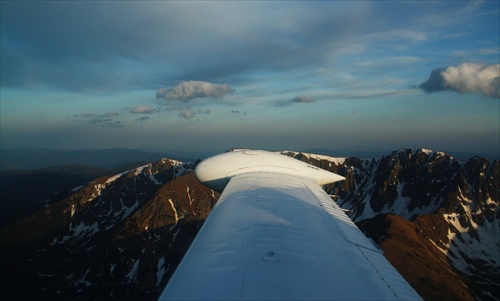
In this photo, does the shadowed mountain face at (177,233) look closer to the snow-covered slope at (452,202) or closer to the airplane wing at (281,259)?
the snow-covered slope at (452,202)

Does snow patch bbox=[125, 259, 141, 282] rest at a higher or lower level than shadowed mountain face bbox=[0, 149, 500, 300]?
lower

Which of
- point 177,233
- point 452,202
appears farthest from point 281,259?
point 452,202

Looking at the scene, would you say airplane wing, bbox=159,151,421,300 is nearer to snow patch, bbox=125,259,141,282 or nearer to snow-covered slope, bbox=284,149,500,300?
snow-covered slope, bbox=284,149,500,300

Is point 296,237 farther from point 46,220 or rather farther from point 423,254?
point 46,220

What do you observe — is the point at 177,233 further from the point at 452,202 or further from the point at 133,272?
the point at 452,202

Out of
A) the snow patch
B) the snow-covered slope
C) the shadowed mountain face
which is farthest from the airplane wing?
the snow patch

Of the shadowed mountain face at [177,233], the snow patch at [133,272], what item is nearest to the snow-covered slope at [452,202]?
the shadowed mountain face at [177,233]
